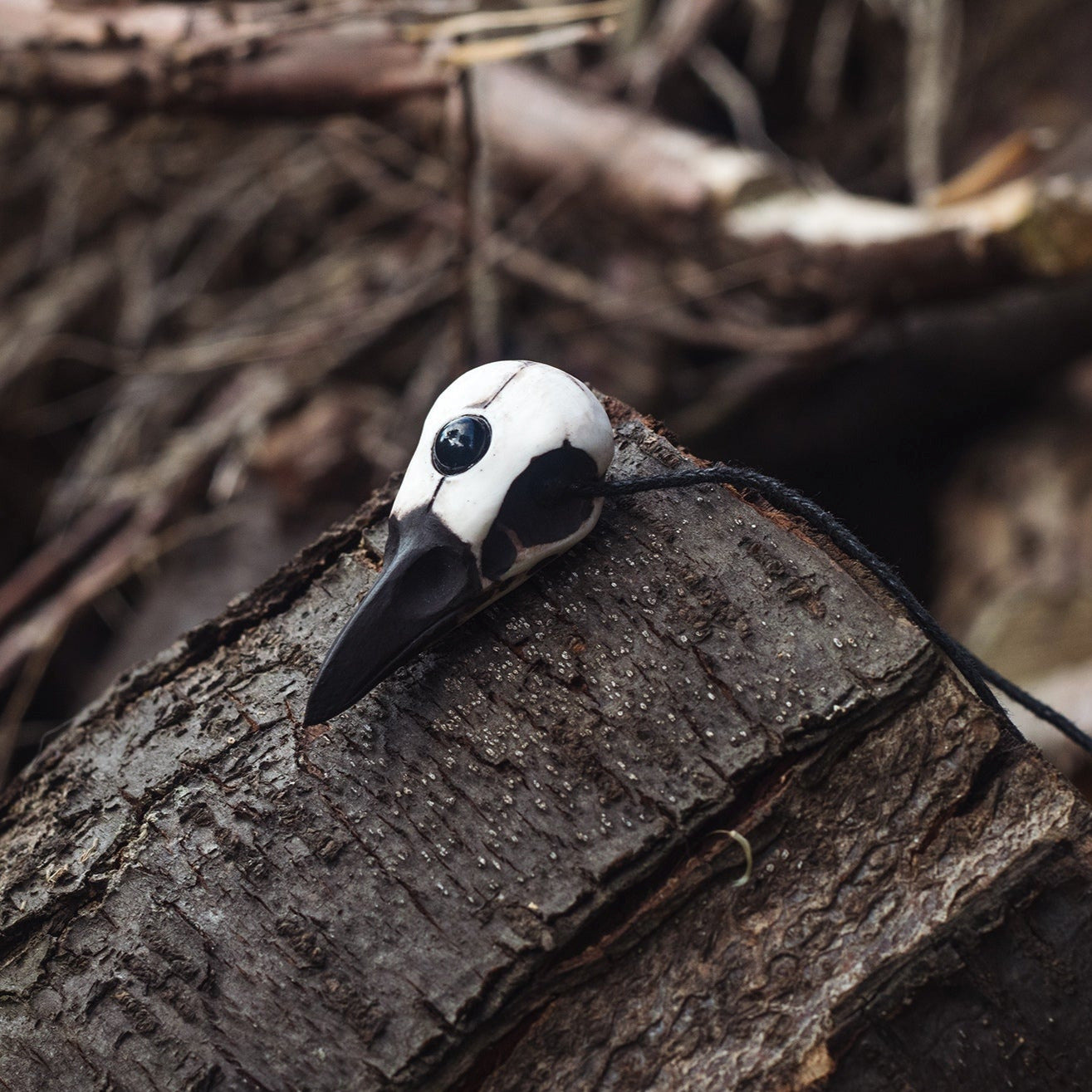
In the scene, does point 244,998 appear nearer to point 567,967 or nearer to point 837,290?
point 567,967

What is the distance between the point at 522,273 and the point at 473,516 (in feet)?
4.41

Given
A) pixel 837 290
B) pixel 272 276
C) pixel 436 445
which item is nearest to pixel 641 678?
pixel 436 445

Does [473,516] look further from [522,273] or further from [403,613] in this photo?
[522,273]

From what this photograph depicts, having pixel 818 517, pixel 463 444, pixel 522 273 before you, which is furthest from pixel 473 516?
pixel 522 273

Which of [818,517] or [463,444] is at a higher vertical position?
[463,444]

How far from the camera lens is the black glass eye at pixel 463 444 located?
0.70 metres

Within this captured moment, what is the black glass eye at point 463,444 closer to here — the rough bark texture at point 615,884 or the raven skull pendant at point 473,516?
the raven skull pendant at point 473,516

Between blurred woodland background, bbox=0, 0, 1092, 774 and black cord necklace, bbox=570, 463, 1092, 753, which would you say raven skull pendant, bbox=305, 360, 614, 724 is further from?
blurred woodland background, bbox=0, 0, 1092, 774

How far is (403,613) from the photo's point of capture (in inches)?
27.0

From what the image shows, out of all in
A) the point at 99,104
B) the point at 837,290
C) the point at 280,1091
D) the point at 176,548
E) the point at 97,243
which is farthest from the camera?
the point at 97,243

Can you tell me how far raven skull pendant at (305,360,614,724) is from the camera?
2.23 feet

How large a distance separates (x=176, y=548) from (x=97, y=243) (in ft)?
2.85

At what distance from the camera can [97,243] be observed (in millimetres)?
2262

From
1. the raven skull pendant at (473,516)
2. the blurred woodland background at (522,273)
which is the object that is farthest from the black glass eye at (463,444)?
the blurred woodland background at (522,273)
